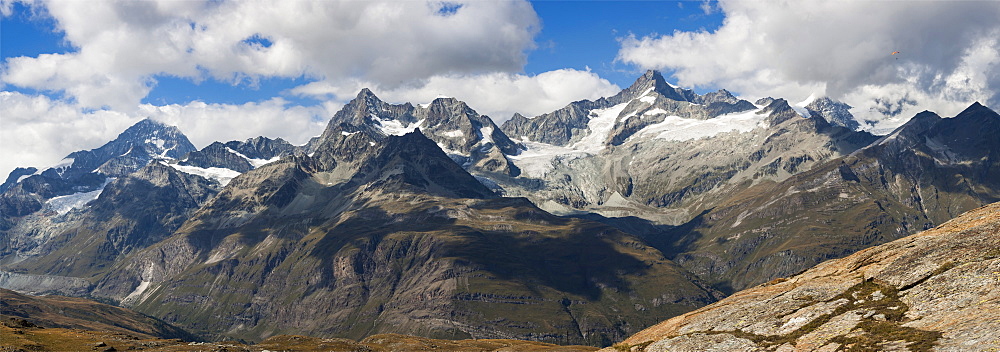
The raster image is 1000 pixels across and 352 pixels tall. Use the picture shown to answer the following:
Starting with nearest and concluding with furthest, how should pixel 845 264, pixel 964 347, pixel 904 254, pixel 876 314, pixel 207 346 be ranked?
pixel 964 347 → pixel 876 314 → pixel 904 254 → pixel 845 264 → pixel 207 346

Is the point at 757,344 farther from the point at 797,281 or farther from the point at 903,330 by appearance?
the point at 797,281

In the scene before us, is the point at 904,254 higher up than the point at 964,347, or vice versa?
the point at 904,254

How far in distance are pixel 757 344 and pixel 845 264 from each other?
104 feet

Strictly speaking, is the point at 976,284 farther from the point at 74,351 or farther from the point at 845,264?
the point at 74,351

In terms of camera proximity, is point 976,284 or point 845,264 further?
point 845,264

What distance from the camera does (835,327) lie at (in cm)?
6500

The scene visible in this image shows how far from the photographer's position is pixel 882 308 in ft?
215

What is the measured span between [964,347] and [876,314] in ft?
43.3

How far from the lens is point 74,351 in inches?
4651

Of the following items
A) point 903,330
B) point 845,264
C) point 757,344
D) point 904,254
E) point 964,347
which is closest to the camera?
point 964,347

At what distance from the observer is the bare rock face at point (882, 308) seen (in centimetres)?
5697

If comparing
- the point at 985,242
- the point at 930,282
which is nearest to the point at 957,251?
the point at 985,242

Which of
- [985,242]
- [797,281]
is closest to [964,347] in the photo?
[985,242]

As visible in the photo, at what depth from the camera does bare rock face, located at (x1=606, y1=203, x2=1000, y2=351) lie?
57.0m
